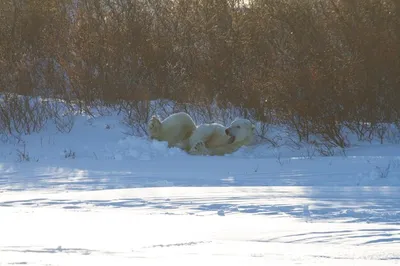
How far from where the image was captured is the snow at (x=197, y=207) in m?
4.96

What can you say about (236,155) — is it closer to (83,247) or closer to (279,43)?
(279,43)

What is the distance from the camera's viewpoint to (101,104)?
18406mm

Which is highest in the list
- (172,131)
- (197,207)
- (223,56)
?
(223,56)

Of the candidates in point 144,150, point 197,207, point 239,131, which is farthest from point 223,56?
point 197,207

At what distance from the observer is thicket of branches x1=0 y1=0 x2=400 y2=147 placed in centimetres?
1524

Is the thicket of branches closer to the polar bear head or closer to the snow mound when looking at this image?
the polar bear head

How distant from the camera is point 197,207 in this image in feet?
24.3

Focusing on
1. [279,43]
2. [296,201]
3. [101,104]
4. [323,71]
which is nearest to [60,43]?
[101,104]

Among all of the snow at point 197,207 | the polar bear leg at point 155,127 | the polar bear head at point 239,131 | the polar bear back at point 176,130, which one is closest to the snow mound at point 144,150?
the snow at point 197,207

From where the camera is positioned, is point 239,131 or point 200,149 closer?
point 200,149

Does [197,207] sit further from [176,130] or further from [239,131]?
[176,130]

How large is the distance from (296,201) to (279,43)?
36.1 feet

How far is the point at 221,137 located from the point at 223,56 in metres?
5.38

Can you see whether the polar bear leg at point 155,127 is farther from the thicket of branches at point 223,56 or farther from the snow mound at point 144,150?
the thicket of branches at point 223,56
